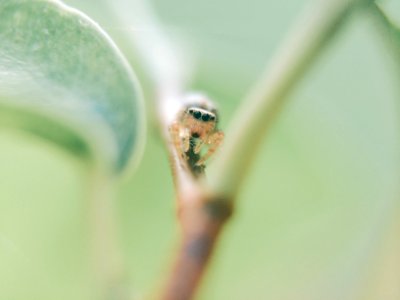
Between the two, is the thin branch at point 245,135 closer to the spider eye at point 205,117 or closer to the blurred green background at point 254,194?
the spider eye at point 205,117

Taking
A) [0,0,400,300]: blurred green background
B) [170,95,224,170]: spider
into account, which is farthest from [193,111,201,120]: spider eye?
[0,0,400,300]: blurred green background

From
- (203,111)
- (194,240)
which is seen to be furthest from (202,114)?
(194,240)

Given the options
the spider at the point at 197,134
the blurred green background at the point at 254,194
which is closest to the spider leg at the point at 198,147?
the spider at the point at 197,134

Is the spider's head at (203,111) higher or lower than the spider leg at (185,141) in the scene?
higher

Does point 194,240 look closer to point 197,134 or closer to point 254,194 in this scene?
point 197,134

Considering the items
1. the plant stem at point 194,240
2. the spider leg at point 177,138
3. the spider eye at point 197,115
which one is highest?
the spider eye at point 197,115

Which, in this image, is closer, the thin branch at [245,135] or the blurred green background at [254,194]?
the thin branch at [245,135]

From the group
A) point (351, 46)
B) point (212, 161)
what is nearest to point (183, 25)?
point (351, 46)
